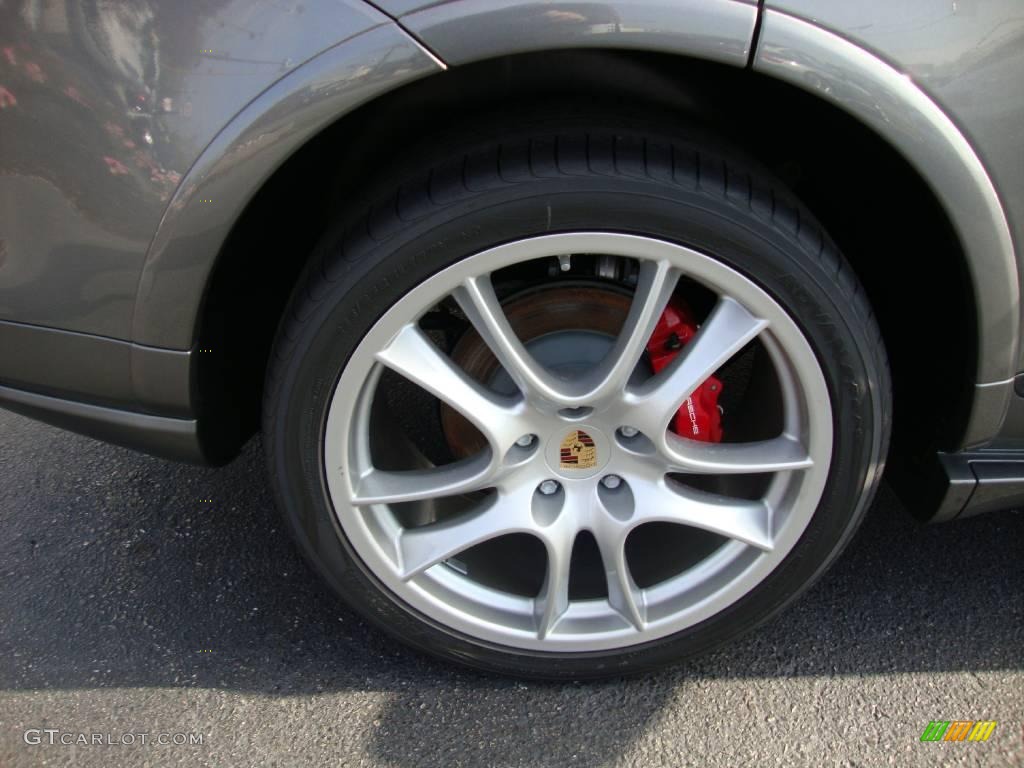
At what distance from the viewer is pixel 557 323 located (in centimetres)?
158

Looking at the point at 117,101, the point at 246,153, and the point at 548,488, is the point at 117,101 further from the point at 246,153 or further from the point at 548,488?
the point at 548,488

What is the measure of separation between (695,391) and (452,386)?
1.48ft

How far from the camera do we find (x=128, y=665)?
5.46 ft

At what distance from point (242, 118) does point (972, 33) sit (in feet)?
3.11

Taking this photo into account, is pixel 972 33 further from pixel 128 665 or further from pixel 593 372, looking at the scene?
pixel 128 665

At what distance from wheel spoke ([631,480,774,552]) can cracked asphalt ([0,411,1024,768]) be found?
0.32 metres

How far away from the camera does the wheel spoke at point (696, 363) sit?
1.33 m

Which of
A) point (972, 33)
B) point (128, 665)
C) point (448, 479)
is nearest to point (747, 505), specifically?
point (448, 479)

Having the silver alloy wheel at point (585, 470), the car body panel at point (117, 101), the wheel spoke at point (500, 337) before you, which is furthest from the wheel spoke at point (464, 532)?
the car body panel at point (117, 101)

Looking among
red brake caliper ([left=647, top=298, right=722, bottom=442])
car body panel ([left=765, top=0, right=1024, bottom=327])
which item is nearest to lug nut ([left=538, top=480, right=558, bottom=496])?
red brake caliper ([left=647, top=298, right=722, bottom=442])

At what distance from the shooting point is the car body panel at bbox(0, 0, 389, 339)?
1.10 meters

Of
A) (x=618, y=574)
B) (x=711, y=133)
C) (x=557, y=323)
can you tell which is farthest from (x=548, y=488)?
(x=711, y=133)

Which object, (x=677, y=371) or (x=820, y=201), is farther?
(x=820, y=201)

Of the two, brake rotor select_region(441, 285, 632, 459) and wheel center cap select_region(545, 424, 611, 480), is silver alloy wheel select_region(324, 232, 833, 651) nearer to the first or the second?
wheel center cap select_region(545, 424, 611, 480)
